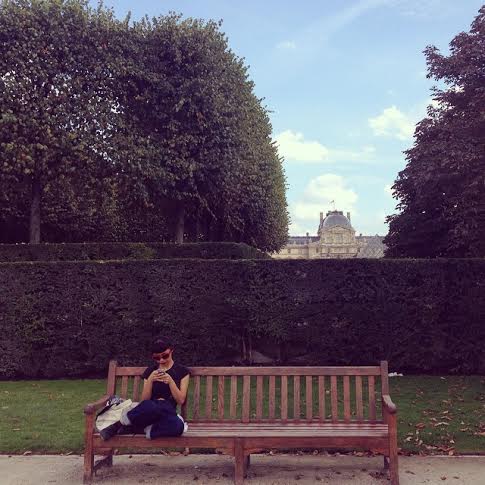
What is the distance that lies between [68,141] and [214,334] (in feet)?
34.0

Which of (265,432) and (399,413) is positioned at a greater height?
(265,432)

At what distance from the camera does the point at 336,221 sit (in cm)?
13575

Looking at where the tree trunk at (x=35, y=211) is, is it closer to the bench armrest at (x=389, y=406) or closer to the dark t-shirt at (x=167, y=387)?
the dark t-shirt at (x=167, y=387)

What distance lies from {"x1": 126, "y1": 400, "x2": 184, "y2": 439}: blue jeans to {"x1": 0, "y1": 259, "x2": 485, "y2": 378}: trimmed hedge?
23.4 feet

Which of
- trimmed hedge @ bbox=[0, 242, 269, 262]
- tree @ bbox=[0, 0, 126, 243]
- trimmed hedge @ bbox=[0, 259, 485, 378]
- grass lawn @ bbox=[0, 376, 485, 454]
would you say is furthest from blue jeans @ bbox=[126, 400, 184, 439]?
tree @ bbox=[0, 0, 126, 243]

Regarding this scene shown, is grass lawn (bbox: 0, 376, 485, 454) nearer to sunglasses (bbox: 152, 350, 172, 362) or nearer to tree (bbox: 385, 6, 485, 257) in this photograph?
sunglasses (bbox: 152, 350, 172, 362)

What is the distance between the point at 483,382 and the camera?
458 inches

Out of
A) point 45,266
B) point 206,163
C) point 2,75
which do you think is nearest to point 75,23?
point 2,75

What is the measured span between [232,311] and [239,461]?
7.37 metres

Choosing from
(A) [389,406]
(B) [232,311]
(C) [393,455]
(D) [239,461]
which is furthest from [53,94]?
(C) [393,455]

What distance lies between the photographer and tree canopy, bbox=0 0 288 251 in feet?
64.8

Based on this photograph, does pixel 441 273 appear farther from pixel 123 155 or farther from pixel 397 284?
pixel 123 155

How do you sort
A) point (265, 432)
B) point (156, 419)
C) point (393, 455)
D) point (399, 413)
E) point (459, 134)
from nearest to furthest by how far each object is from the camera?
point (393, 455)
point (156, 419)
point (265, 432)
point (399, 413)
point (459, 134)

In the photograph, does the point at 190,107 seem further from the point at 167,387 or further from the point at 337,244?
→ the point at 337,244
